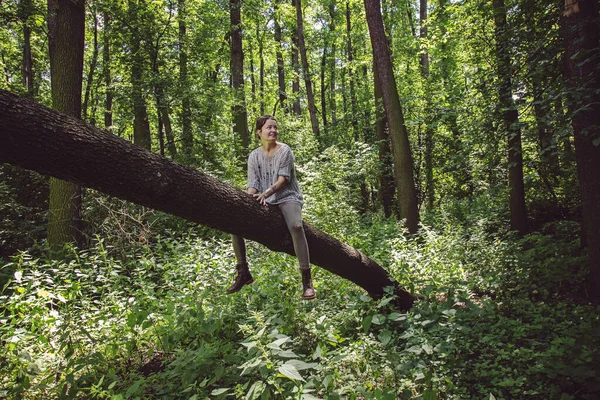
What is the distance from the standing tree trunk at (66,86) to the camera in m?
6.69

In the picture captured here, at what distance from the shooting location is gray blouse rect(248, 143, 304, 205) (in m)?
3.72

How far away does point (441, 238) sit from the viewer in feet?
22.9

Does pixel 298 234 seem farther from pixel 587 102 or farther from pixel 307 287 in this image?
pixel 587 102

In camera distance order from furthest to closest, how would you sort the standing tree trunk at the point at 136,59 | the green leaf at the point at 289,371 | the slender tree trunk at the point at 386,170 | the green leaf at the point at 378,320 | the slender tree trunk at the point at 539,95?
1. the slender tree trunk at the point at 386,170
2. the standing tree trunk at the point at 136,59
3. the slender tree trunk at the point at 539,95
4. the green leaf at the point at 378,320
5. the green leaf at the point at 289,371

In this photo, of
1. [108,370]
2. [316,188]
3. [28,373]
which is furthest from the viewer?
[316,188]

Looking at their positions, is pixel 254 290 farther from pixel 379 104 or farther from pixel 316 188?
Answer: pixel 379 104

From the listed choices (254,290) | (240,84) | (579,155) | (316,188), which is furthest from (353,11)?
(254,290)

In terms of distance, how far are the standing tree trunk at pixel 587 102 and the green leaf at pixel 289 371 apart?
4.00 metres

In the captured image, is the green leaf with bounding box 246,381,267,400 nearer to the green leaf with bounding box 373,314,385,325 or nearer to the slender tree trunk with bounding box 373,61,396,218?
the green leaf with bounding box 373,314,385,325

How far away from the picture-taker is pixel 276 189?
3639mm

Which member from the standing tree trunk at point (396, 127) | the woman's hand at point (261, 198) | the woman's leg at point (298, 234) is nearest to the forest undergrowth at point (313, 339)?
the woman's leg at point (298, 234)

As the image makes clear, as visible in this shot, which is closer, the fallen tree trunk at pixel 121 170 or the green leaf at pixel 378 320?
the fallen tree trunk at pixel 121 170

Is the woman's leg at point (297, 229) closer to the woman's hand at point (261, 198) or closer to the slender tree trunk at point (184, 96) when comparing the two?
the woman's hand at point (261, 198)

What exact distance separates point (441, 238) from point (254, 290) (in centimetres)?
425
